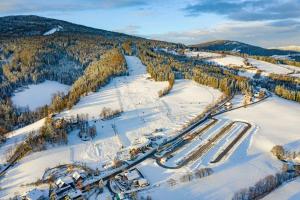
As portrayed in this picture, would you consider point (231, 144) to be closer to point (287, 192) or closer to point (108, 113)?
point (287, 192)

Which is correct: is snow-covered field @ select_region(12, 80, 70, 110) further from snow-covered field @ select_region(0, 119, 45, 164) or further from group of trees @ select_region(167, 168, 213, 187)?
group of trees @ select_region(167, 168, 213, 187)

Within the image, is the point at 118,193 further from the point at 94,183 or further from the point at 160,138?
the point at 160,138

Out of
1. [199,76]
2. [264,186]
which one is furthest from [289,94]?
[264,186]

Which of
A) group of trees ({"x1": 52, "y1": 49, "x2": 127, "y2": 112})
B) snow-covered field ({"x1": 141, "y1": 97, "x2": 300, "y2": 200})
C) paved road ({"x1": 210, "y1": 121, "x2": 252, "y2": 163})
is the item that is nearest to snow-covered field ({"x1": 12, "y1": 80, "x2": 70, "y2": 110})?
group of trees ({"x1": 52, "y1": 49, "x2": 127, "y2": 112})

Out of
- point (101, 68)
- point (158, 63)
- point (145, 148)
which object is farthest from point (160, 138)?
point (158, 63)

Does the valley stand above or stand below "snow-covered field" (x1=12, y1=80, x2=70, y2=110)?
above

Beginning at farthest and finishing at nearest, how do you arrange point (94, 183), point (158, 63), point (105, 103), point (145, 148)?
1. point (158, 63)
2. point (105, 103)
3. point (145, 148)
4. point (94, 183)
